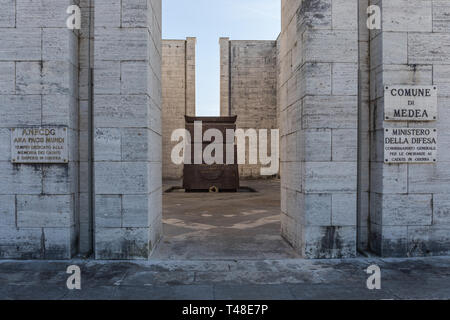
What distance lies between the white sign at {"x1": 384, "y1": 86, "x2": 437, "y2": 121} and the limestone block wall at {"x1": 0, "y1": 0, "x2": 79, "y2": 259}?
18.7 ft

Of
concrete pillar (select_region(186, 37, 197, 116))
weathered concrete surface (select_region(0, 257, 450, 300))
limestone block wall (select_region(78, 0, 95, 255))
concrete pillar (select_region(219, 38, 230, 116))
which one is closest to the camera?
weathered concrete surface (select_region(0, 257, 450, 300))

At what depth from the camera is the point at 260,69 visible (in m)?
27.2

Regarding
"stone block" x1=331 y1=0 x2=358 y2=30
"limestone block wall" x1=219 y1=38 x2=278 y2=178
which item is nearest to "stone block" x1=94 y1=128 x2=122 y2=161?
"stone block" x1=331 y1=0 x2=358 y2=30

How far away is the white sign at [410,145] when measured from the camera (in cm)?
554

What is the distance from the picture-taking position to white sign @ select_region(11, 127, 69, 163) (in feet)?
17.6

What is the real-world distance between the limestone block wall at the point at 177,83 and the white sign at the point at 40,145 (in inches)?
817

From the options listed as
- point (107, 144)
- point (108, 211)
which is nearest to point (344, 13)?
point (107, 144)

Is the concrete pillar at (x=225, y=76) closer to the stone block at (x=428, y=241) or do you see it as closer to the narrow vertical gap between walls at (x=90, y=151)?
the narrow vertical gap between walls at (x=90, y=151)

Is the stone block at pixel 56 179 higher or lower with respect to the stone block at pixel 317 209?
higher

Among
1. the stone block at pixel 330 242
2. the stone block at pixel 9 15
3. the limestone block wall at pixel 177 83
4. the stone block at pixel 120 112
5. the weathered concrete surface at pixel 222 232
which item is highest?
the limestone block wall at pixel 177 83

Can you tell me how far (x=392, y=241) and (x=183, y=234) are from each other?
4313 mm

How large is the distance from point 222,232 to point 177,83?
21.4 m

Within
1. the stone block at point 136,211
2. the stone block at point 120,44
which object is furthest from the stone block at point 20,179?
the stone block at point 120,44

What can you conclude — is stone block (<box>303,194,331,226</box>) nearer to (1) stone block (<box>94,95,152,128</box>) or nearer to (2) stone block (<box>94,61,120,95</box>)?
(1) stone block (<box>94,95,152,128</box>)
